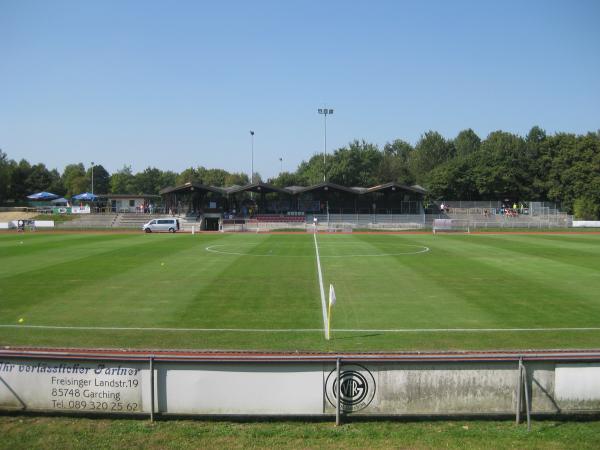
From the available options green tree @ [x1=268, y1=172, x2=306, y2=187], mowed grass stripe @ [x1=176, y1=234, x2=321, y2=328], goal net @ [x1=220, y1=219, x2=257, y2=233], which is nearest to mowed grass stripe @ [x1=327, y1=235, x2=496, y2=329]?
mowed grass stripe @ [x1=176, y1=234, x2=321, y2=328]

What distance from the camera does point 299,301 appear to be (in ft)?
62.6

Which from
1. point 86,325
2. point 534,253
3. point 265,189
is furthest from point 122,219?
point 86,325

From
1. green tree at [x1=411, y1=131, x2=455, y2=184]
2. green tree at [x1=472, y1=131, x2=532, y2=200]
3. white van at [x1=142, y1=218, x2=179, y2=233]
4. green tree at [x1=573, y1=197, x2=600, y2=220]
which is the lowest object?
white van at [x1=142, y1=218, x2=179, y2=233]

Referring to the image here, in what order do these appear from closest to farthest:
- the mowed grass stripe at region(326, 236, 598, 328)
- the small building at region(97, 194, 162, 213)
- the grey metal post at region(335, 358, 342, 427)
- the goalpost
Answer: the grey metal post at region(335, 358, 342, 427) < the mowed grass stripe at region(326, 236, 598, 328) < the goalpost < the small building at region(97, 194, 162, 213)

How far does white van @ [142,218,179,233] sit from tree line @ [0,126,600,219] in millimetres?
43303

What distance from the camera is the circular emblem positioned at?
884 cm

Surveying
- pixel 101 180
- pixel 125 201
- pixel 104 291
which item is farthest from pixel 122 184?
pixel 104 291

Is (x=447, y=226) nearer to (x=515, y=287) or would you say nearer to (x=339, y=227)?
(x=339, y=227)

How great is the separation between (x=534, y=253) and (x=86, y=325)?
27.6m

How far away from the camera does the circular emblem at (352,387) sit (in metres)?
8.84

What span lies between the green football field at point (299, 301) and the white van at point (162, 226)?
1092 inches

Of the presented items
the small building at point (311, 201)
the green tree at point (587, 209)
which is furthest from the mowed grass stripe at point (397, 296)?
the green tree at point (587, 209)

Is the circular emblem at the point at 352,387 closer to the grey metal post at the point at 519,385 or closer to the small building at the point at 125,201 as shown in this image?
the grey metal post at the point at 519,385

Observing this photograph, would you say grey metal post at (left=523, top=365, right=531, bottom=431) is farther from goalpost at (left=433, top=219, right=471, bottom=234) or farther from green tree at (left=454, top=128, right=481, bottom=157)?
green tree at (left=454, top=128, right=481, bottom=157)
